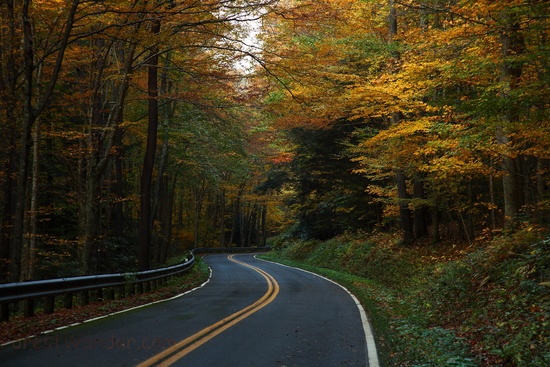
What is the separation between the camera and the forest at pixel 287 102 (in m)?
11.0

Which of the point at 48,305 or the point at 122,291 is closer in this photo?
the point at 48,305

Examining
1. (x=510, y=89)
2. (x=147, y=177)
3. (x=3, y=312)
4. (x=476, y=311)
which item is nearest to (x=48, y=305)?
(x=3, y=312)

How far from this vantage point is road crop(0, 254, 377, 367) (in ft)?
20.5

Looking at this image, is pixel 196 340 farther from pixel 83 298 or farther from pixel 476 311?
pixel 83 298

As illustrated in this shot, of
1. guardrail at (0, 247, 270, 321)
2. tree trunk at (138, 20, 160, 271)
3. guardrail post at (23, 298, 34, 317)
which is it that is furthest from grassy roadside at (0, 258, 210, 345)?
tree trunk at (138, 20, 160, 271)

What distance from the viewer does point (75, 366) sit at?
227 inches

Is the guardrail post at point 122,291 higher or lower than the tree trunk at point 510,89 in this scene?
lower

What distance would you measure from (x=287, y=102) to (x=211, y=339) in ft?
33.0

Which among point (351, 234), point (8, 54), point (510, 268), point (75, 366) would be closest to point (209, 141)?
point (351, 234)

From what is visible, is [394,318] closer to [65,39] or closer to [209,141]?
[65,39]

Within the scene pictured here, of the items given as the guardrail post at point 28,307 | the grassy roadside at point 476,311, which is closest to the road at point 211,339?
the grassy roadside at point 476,311

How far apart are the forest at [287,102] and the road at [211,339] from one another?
428 cm

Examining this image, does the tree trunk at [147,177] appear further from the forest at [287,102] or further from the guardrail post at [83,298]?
the guardrail post at [83,298]

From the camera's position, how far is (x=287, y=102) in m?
15.9
